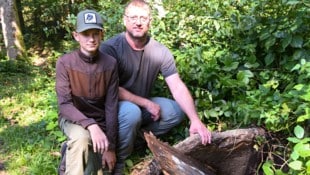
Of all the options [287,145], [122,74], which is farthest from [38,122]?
[287,145]

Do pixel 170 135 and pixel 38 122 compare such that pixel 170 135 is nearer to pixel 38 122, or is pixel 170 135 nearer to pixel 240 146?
pixel 240 146

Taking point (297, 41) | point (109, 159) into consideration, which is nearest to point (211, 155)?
point (109, 159)

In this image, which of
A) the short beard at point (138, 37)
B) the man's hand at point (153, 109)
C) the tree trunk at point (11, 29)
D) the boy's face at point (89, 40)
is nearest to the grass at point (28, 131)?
the man's hand at point (153, 109)

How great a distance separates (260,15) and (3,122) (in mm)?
3476

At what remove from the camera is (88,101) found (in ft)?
11.0

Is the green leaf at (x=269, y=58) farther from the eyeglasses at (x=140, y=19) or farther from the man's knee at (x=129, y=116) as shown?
the man's knee at (x=129, y=116)

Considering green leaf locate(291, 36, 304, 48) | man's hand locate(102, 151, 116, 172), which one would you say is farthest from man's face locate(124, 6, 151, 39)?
green leaf locate(291, 36, 304, 48)

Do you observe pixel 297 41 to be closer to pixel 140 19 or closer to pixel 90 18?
pixel 140 19

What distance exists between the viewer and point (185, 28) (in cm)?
474

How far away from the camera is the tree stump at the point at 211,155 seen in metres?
3.02

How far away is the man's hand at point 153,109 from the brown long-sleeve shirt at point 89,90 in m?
0.38

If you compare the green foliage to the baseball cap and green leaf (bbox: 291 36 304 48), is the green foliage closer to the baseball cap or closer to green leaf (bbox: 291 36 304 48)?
green leaf (bbox: 291 36 304 48)

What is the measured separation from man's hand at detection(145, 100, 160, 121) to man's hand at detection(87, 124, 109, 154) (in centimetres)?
62

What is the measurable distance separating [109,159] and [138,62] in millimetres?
936
